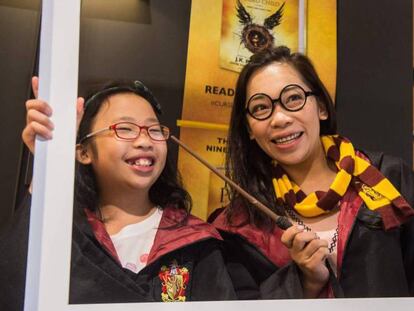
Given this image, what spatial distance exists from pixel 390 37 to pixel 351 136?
0.70 feet

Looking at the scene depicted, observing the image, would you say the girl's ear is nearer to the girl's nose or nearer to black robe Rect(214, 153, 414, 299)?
the girl's nose

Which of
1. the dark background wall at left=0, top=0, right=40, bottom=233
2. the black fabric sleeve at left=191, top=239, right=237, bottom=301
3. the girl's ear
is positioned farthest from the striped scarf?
the dark background wall at left=0, top=0, right=40, bottom=233

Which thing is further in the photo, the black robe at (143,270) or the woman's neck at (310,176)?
the woman's neck at (310,176)

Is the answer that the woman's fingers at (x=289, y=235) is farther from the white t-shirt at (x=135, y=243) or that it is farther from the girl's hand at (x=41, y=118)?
the girl's hand at (x=41, y=118)

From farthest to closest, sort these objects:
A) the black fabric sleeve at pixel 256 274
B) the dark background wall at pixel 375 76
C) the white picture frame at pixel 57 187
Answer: the dark background wall at pixel 375 76
the black fabric sleeve at pixel 256 274
the white picture frame at pixel 57 187

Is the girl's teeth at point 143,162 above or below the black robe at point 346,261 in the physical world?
above

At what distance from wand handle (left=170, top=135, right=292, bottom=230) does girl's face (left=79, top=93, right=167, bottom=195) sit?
0.04 metres

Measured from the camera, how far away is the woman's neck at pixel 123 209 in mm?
684

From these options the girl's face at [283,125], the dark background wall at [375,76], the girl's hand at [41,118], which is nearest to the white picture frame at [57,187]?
the girl's hand at [41,118]

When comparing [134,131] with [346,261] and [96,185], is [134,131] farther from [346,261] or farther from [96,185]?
[346,261]

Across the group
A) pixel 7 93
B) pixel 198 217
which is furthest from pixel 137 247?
pixel 7 93

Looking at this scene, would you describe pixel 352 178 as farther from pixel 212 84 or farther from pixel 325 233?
pixel 212 84

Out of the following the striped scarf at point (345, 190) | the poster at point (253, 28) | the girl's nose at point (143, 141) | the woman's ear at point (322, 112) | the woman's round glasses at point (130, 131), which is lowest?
the striped scarf at point (345, 190)

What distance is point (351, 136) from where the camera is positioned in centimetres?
82
